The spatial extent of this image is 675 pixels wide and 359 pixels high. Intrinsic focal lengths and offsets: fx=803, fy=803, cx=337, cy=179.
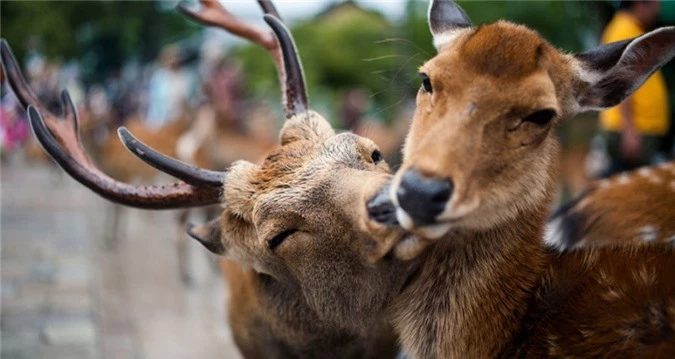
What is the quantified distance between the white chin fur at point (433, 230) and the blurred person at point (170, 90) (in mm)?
9798

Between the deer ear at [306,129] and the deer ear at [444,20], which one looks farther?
the deer ear at [306,129]

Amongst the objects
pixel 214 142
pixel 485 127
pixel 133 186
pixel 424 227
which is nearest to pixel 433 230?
pixel 424 227

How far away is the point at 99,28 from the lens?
24.1 m

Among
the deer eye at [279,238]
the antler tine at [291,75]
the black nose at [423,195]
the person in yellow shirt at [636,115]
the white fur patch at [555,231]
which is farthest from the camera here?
the person in yellow shirt at [636,115]

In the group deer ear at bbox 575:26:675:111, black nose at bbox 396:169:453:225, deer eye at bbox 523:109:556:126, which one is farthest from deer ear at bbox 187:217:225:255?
deer ear at bbox 575:26:675:111

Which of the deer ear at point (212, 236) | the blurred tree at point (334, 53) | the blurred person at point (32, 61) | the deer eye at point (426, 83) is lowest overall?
the blurred tree at point (334, 53)

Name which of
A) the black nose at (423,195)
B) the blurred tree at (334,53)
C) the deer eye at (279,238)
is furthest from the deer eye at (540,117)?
the blurred tree at (334,53)

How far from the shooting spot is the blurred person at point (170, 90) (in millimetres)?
12148

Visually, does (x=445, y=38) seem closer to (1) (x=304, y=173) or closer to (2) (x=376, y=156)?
(2) (x=376, y=156)

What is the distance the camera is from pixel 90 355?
251 inches

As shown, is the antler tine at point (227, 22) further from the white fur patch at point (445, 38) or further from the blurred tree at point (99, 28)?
the blurred tree at point (99, 28)

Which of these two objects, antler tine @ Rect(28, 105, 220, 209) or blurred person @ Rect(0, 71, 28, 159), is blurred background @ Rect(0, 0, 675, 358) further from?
antler tine @ Rect(28, 105, 220, 209)

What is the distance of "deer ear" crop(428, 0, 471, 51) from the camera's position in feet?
9.32

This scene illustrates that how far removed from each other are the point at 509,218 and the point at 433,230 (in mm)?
427
